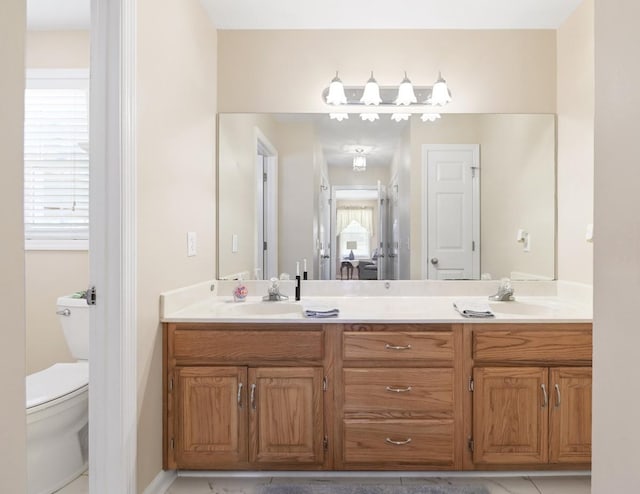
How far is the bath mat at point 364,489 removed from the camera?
6.00 ft

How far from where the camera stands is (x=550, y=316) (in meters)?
1.95

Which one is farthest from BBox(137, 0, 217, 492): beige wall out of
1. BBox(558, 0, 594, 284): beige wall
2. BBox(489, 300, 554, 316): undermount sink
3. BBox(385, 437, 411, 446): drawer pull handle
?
BBox(558, 0, 594, 284): beige wall

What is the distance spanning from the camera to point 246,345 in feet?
6.24

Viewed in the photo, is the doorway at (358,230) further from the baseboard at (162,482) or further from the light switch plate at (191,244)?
the baseboard at (162,482)

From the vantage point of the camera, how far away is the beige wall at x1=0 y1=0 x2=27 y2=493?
0.71m

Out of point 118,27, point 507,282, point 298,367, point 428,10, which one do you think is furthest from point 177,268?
point 428,10

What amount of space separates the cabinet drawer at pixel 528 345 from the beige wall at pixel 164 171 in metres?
1.50

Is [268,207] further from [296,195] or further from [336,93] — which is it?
[336,93]

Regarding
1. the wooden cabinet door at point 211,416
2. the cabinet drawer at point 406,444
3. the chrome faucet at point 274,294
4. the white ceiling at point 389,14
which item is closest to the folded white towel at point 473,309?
the cabinet drawer at point 406,444

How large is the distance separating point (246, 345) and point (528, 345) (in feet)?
4.40

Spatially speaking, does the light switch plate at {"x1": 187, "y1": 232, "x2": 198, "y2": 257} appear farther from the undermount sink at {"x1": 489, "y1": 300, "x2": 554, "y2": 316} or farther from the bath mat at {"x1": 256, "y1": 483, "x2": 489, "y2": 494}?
the undermount sink at {"x1": 489, "y1": 300, "x2": 554, "y2": 316}

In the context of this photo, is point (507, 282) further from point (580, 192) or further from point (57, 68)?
point (57, 68)

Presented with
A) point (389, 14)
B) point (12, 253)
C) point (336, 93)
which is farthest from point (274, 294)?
point (389, 14)

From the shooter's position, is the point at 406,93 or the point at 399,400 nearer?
the point at 399,400
